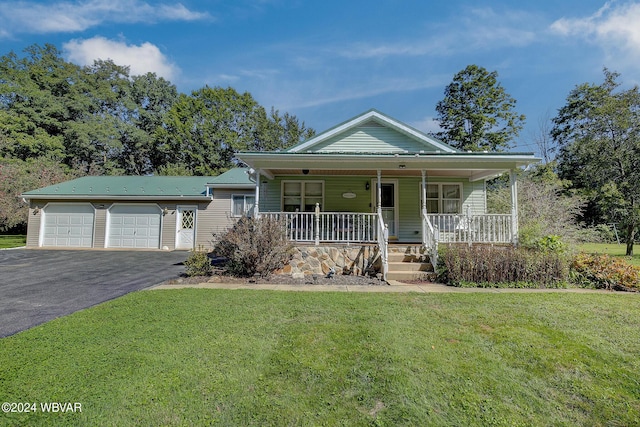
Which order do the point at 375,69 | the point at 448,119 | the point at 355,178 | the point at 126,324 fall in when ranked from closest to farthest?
1. the point at 126,324
2. the point at 355,178
3. the point at 375,69
4. the point at 448,119

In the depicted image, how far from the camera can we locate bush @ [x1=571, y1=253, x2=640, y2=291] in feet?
21.7

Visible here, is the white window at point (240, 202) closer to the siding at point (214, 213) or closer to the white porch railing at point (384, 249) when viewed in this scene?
the siding at point (214, 213)

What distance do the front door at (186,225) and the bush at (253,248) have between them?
8.70 m

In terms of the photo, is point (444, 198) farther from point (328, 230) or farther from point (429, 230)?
point (328, 230)

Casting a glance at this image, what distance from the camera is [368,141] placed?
36.6 ft

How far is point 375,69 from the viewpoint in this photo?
16984 mm

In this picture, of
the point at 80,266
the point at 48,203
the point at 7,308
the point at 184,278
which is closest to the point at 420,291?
the point at 184,278

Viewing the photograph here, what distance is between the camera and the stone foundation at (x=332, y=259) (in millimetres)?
8328

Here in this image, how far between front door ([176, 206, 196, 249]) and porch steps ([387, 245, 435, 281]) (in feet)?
37.4

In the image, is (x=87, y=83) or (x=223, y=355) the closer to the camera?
(x=223, y=355)

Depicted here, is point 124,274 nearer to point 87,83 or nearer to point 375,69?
point 375,69

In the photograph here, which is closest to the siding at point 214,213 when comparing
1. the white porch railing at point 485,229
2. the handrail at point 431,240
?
the handrail at point 431,240

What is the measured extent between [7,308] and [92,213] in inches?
506

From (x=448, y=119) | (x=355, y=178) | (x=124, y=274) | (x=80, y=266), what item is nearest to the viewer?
(x=124, y=274)
